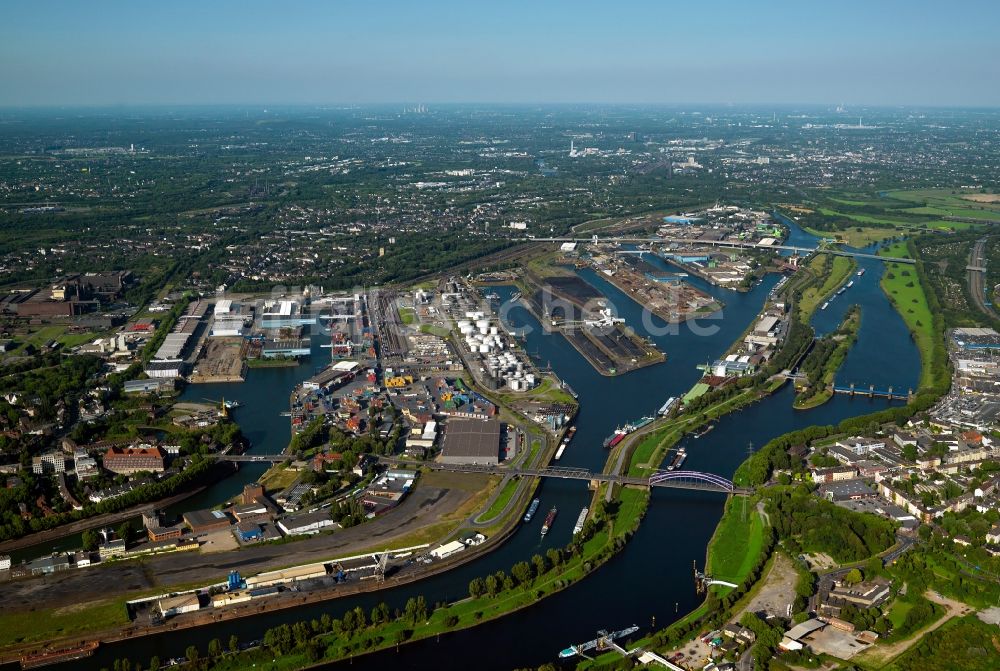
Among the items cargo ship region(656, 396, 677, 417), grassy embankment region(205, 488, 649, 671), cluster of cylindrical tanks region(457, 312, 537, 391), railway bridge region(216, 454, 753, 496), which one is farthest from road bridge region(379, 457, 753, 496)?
cluster of cylindrical tanks region(457, 312, 537, 391)

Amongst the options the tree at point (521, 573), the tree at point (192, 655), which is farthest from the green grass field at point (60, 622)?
the tree at point (521, 573)

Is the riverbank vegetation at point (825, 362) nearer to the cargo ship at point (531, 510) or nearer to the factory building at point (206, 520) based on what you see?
the cargo ship at point (531, 510)

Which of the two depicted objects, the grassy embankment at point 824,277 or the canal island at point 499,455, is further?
the grassy embankment at point 824,277

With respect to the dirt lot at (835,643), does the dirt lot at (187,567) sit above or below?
above

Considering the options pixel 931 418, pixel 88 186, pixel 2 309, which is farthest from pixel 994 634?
pixel 88 186

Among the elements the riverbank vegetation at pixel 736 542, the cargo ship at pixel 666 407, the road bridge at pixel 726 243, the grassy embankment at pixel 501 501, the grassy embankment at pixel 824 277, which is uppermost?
the road bridge at pixel 726 243

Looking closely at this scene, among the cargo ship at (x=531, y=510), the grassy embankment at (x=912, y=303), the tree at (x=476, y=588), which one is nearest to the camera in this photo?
the tree at (x=476, y=588)
